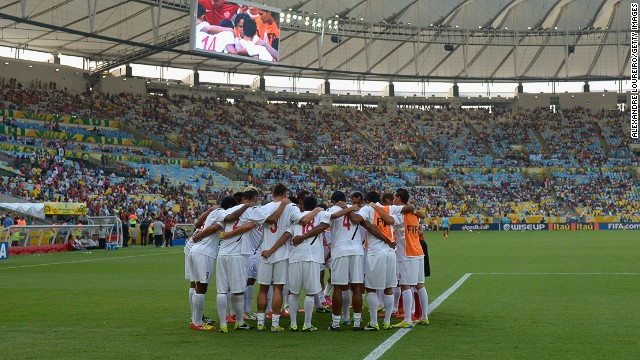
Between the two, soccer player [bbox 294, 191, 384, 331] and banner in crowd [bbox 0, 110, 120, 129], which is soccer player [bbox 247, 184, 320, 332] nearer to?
soccer player [bbox 294, 191, 384, 331]

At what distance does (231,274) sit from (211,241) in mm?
816

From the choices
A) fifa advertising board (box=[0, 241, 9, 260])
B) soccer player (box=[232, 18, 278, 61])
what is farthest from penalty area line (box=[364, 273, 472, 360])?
soccer player (box=[232, 18, 278, 61])

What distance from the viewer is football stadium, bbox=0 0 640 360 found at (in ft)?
38.9

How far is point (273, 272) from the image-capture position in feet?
39.2

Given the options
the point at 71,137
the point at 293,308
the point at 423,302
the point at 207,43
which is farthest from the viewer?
the point at 71,137

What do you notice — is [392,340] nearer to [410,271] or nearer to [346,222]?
[410,271]

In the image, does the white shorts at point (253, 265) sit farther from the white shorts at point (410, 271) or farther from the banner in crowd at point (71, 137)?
the banner in crowd at point (71, 137)

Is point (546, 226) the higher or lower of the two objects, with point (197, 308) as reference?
lower

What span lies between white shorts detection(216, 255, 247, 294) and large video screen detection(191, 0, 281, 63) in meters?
37.1

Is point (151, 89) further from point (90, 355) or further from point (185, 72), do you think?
point (90, 355)

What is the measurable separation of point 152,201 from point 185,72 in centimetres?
3235

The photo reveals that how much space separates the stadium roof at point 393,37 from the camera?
6188cm

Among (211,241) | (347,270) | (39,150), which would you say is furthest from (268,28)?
(347,270)

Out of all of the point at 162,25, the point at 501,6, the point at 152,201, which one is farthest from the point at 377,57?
the point at 152,201
